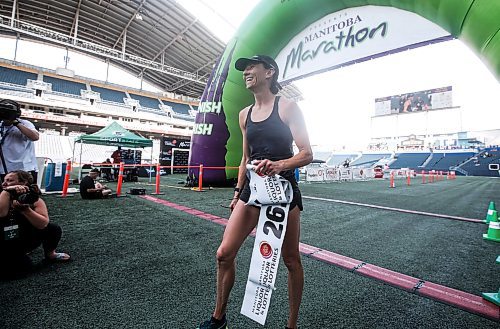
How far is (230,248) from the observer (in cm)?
127

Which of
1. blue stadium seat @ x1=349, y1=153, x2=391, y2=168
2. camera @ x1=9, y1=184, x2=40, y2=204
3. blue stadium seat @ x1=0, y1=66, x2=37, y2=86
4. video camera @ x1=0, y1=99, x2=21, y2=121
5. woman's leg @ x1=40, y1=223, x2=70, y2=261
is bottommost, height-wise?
woman's leg @ x1=40, y1=223, x2=70, y2=261

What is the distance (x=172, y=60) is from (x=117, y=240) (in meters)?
30.7

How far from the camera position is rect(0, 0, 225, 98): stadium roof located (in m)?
21.3

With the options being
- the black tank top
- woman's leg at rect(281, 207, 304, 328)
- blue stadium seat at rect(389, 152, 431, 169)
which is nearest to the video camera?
the black tank top

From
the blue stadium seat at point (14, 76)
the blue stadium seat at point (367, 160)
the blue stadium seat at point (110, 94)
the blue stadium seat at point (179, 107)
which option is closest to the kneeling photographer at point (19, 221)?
the blue stadium seat at point (14, 76)

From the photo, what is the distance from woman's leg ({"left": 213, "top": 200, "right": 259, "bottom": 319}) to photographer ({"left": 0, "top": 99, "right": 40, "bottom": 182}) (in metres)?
2.78

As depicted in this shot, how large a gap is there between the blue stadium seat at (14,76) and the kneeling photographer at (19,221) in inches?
1313

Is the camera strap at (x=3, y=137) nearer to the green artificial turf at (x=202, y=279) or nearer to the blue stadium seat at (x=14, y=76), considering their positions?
the green artificial turf at (x=202, y=279)

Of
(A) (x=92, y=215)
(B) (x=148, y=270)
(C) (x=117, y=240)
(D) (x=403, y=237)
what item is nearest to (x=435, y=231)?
(D) (x=403, y=237)

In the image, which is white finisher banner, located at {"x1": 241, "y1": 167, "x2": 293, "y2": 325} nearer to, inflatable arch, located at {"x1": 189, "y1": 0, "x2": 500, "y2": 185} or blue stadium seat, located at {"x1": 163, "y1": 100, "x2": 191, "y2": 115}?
inflatable arch, located at {"x1": 189, "y1": 0, "x2": 500, "y2": 185}

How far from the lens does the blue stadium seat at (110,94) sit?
31.1m

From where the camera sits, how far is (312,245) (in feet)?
9.75

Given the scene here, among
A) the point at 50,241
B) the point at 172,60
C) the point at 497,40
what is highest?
the point at 172,60

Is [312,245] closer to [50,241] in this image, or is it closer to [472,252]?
[472,252]
